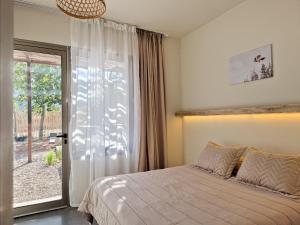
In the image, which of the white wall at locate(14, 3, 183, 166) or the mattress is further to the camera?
the white wall at locate(14, 3, 183, 166)

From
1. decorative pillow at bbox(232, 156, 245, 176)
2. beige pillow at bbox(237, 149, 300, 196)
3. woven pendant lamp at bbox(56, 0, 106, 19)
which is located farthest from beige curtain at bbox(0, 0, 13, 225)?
decorative pillow at bbox(232, 156, 245, 176)

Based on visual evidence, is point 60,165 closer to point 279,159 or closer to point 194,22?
point 279,159

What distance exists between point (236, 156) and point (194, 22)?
211 centimetres

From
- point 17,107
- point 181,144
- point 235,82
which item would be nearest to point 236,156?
point 235,82

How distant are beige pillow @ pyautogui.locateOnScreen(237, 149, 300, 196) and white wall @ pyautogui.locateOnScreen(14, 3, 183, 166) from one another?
5.52 ft

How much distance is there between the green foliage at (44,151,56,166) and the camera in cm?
297

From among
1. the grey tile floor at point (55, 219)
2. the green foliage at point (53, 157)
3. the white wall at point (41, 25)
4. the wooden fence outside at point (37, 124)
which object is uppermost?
the white wall at point (41, 25)

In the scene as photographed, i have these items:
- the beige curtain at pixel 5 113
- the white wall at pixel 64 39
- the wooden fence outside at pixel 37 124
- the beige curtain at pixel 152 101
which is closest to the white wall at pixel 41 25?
the white wall at pixel 64 39

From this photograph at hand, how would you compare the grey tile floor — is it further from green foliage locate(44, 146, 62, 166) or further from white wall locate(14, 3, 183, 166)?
white wall locate(14, 3, 183, 166)

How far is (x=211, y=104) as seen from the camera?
3234 millimetres

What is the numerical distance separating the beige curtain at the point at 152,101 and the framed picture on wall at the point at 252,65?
120cm

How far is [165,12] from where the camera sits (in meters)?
2.95

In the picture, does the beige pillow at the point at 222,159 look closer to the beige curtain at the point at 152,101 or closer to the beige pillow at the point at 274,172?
the beige pillow at the point at 274,172

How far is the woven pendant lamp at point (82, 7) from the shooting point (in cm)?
176
